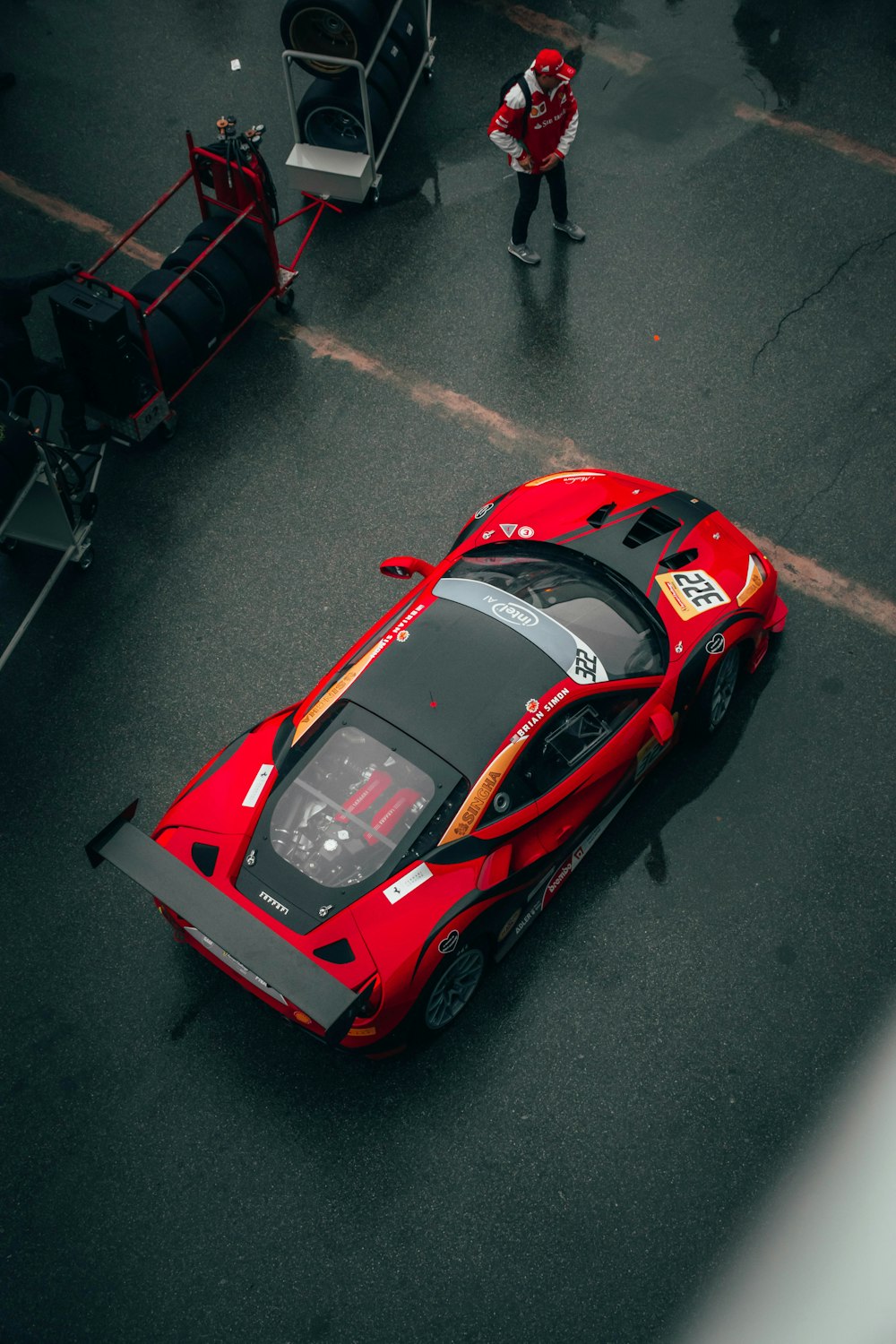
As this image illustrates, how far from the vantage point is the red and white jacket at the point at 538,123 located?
7.25 m

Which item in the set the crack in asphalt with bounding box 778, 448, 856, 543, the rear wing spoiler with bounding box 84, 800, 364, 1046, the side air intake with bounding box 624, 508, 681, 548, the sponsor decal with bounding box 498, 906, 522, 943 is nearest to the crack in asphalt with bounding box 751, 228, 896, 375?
the crack in asphalt with bounding box 778, 448, 856, 543

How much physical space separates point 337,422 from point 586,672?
3080 mm

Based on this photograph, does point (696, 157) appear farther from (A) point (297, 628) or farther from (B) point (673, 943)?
(B) point (673, 943)

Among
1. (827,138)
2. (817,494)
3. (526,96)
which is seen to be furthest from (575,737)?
(827,138)

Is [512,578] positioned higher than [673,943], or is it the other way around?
[512,578]

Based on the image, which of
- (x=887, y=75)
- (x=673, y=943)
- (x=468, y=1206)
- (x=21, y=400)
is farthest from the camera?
(x=887, y=75)

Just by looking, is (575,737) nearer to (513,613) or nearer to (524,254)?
(513,613)

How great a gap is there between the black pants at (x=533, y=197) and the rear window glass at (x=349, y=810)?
4500mm

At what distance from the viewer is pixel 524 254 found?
26.9 feet

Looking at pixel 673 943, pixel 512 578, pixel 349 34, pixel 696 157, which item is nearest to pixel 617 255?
pixel 696 157

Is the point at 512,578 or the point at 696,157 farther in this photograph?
the point at 696,157

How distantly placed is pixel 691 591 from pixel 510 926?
1.96 metres

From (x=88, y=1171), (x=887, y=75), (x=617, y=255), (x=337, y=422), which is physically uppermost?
(x=887, y=75)

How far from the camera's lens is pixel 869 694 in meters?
6.44
